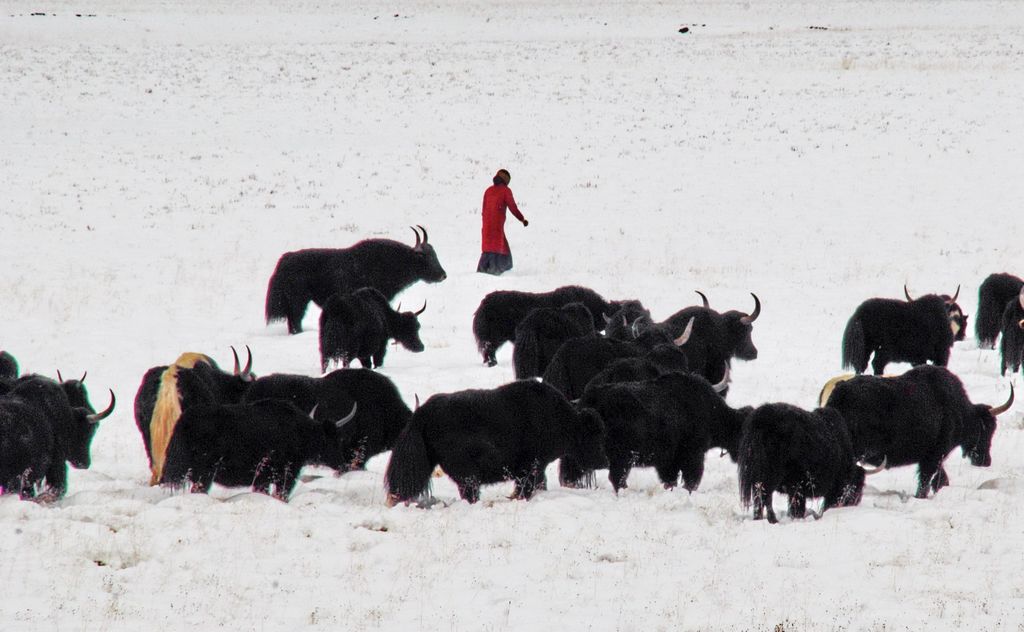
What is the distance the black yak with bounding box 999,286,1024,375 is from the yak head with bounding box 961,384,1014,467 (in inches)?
163

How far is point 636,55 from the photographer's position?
46.0 meters

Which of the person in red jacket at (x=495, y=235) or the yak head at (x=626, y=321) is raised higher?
the person in red jacket at (x=495, y=235)

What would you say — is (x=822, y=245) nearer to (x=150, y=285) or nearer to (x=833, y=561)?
(x=150, y=285)

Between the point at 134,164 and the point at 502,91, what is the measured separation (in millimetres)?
12851

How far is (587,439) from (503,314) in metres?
5.05

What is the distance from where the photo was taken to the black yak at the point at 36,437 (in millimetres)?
7934

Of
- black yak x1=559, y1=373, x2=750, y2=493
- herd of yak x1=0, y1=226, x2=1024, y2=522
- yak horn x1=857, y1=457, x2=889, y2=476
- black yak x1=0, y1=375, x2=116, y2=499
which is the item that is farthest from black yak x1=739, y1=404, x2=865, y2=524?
black yak x1=0, y1=375, x2=116, y2=499

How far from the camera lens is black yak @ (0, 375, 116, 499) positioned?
7934 millimetres

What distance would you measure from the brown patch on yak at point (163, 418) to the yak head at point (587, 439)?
2718 mm

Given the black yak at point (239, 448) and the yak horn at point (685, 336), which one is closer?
the black yak at point (239, 448)

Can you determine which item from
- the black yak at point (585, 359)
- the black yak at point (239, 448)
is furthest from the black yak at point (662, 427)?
the black yak at point (239, 448)

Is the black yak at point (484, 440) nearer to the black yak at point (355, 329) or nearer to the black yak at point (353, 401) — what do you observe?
the black yak at point (353, 401)

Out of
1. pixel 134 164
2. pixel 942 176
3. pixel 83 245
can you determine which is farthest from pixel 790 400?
pixel 134 164

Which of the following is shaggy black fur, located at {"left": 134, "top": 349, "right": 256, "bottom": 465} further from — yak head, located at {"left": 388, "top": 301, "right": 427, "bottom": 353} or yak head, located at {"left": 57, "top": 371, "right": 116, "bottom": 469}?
yak head, located at {"left": 388, "top": 301, "right": 427, "bottom": 353}
